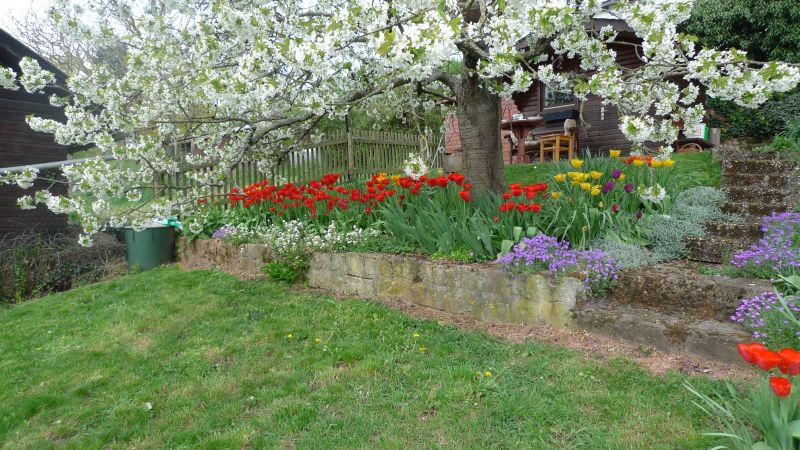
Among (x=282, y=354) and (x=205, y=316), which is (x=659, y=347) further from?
(x=205, y=316)

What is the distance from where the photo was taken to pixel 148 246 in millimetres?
7680

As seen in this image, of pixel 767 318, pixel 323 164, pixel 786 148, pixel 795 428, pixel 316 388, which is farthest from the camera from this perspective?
pixel 323 164

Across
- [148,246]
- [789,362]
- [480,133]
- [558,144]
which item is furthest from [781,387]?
[558,144]

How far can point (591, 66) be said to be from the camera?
4691mm

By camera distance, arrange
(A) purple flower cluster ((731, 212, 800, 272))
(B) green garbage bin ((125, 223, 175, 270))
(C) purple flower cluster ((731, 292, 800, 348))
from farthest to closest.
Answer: (B) green garbage bin ((125, 223, 175, 270)), (A) purple flower cluster ((731, 212, 800, 272)), (C) purple flower cluster ((731, 292, 800, 348))

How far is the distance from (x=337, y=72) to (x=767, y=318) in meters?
3.63

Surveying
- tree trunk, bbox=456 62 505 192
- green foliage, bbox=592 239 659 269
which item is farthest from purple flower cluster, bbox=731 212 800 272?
tree trunk, bbox=456 62 505 192

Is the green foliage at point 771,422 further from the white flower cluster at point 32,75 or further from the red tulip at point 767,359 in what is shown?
→ the white flower cluster at point 32,75

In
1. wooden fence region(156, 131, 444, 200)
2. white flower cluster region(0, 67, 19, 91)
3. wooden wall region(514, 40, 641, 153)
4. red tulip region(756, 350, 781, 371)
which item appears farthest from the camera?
wooden wall region(514, 40, 641, 153)

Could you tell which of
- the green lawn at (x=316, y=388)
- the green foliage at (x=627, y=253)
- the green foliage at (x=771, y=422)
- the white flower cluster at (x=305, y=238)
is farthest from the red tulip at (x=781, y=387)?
the white flower cluster at (x=305, y=238)

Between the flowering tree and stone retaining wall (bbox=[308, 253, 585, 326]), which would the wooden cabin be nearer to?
the flowering tree

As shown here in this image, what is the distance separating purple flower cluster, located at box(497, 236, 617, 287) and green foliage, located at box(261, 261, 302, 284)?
2.48 metres

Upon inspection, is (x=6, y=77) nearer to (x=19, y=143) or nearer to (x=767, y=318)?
(x=19, y=143)

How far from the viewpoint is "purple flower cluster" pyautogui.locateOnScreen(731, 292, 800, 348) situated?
9.39ft
